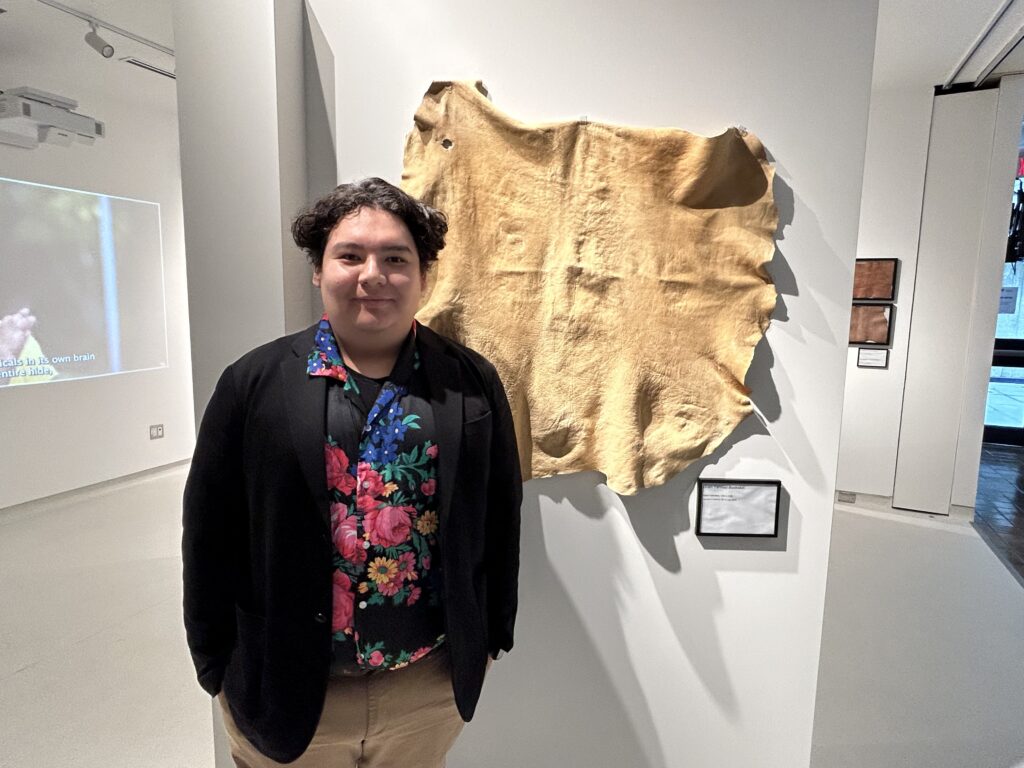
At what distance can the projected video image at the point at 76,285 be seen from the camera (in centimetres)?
389

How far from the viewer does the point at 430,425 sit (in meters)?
0.98

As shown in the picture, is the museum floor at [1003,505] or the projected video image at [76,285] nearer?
the museum floor at [1003,505]

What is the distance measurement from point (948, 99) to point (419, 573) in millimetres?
4616

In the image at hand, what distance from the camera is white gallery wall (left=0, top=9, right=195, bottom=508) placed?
3846 millimetres

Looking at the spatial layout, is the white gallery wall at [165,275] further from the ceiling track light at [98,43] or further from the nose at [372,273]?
the nose at [372,273]

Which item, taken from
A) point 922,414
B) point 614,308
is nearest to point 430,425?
point 614,308

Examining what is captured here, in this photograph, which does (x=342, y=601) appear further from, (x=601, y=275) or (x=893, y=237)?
(x=893, y=237)

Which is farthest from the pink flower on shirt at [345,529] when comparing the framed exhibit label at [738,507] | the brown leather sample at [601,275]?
the framed exhibit label at [738,507]

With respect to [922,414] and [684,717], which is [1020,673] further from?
[922,414]

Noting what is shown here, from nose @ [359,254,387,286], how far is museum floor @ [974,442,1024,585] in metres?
3.84

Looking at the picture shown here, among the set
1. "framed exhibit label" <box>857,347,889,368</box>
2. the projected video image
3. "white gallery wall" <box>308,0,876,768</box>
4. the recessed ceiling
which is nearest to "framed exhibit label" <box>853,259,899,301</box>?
"framed exhibit label" <box>857,347,889,368</box>

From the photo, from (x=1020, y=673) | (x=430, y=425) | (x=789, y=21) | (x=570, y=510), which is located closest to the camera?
(x=430, y=425)

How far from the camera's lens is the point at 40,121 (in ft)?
11.8

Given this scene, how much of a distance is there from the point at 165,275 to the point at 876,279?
5379 mm
